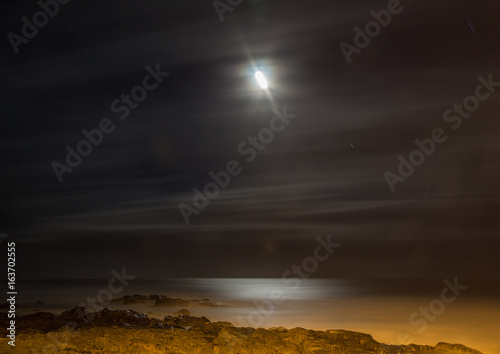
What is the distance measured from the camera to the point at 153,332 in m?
12.0

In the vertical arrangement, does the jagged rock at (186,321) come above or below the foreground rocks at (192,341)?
above

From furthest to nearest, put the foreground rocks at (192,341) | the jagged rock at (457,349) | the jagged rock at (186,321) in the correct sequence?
the jagged rock at (186,321)
the jagged rock at (457,349)
the foreground rocks at (192,341)

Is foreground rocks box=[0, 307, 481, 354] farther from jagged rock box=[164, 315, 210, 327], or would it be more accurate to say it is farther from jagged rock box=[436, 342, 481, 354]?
jagged rock box=[164, 315, 210, 327]

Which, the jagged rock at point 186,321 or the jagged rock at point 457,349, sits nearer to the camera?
the jagged rock at point 457,349

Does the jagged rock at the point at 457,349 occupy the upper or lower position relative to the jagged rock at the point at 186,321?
lower

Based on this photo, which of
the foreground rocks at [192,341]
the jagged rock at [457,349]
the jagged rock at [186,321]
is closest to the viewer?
the foreground rocks at [192,341]

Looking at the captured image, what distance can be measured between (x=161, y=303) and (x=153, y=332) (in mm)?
23758

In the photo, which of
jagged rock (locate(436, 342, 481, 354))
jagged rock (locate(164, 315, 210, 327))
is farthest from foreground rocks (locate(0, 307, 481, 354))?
jagged rock (locate(164, 315, 210, 327))

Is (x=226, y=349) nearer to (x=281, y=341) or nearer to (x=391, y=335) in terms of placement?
(x=281, y=341)

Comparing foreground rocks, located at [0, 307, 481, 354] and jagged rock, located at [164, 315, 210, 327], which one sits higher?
jagged rock, located at [164, 315, 210, 327]

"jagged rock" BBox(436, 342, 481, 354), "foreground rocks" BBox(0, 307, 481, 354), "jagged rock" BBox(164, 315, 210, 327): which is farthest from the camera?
"jagged rock" BBox(164, 315, 210, 327)

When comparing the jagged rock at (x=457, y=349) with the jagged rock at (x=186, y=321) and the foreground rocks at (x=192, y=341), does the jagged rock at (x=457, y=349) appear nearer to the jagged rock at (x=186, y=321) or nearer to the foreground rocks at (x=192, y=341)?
the foreground rocks at (x=192, y=341)

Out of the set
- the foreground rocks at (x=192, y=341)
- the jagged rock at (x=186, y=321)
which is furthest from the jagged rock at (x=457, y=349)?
the jagged rock at (x=186, y=321)

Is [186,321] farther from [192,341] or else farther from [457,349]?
[457,349]
